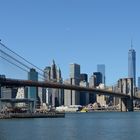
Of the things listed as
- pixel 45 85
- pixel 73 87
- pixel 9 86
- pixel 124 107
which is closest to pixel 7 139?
pixel 9 86

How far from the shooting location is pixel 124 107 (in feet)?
618

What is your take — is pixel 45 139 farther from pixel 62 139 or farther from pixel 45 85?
pixel 45 85

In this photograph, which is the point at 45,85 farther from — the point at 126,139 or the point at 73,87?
the point at 126,139

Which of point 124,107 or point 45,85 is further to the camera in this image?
point 124,107

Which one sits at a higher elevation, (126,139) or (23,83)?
(23,83)

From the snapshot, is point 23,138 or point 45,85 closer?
point 23,138

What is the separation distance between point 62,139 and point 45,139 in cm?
149

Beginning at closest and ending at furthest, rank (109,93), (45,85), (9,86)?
(9,86)
(45,85)
(109,93)

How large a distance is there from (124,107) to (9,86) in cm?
10436

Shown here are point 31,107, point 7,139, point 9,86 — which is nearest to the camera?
point 7,139

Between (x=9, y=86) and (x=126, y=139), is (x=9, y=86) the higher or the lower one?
the higher one

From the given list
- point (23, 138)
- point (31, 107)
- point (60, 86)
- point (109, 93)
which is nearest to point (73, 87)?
point (60, 86)

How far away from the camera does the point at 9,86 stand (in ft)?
289

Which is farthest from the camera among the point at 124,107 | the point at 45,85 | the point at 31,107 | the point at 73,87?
the point at 124,107
